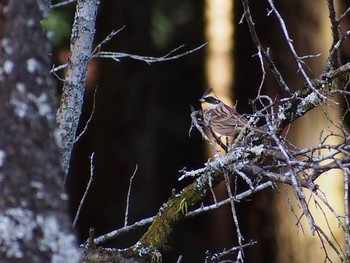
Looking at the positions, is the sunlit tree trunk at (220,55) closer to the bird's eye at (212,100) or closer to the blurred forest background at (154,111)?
the blurred forest background at (154,111)

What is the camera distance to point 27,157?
2197 millimetres

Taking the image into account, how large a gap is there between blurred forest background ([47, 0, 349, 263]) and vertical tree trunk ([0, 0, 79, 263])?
290 inches

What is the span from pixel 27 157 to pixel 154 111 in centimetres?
861

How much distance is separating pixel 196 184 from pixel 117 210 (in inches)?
258

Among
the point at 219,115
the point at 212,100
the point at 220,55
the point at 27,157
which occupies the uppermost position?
the point at 220,55

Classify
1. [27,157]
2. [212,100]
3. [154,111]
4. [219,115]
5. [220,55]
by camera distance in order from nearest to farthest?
[27,157]
[219,115]
[212,100]
[220,55]
[154,111]

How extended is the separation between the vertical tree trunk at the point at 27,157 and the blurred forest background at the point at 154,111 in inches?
290

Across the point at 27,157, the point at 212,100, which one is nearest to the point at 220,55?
the point at 212,100

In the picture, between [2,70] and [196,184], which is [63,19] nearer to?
[196,184]

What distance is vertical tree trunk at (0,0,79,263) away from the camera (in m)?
2.19

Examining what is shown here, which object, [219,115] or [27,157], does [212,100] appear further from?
[27,157]

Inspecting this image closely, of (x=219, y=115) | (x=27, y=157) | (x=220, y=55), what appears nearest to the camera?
(x=27, y=157)

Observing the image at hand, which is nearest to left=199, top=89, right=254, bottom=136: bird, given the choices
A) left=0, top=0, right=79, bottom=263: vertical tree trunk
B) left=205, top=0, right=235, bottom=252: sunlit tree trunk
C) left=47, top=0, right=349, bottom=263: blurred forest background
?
left=47, top=0, right=349, bottom=263: blurred forest background

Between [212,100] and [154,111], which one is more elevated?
[154,111]
